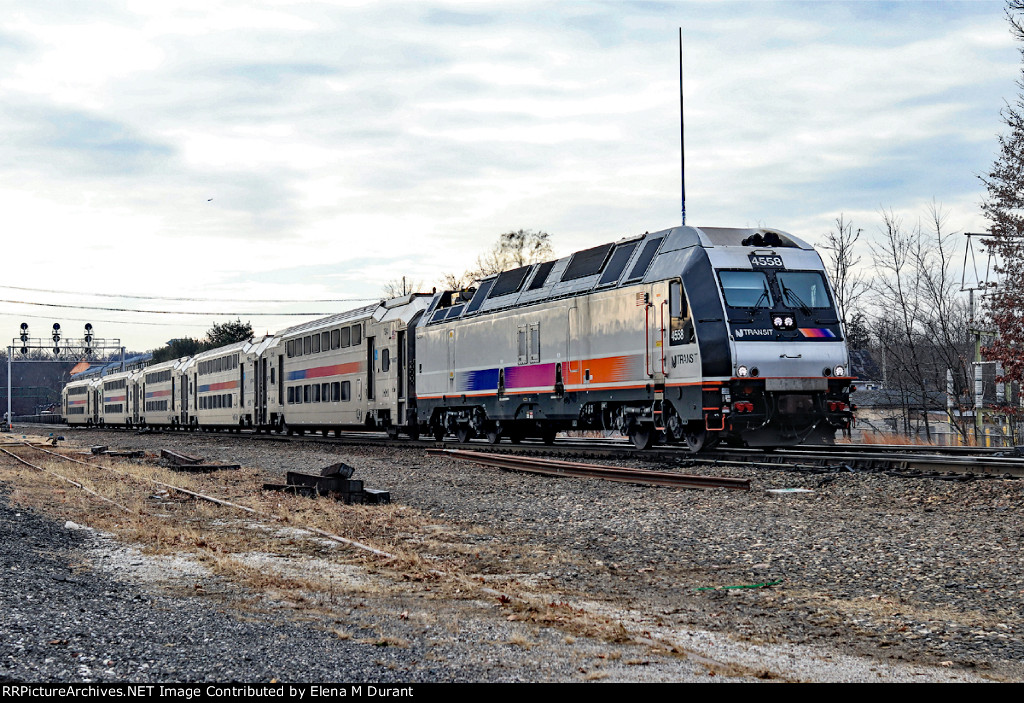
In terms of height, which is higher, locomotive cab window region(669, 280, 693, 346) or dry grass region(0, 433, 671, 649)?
locomotive cab window region(669, 280, 693, 346)

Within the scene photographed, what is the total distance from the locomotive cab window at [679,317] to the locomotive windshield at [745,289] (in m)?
0.73

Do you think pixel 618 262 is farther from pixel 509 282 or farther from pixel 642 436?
pixel 509 282

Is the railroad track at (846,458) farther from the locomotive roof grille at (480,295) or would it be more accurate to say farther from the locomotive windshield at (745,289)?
the locomotive roof grille at (480,295)

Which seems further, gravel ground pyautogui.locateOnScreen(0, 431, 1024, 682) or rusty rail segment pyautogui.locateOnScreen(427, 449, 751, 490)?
rusty rail segment pyautogui.locateOnScreen(427, 449, 751, 490)

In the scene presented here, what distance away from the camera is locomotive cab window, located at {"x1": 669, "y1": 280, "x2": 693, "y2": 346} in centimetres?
1652

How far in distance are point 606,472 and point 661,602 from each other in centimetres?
814

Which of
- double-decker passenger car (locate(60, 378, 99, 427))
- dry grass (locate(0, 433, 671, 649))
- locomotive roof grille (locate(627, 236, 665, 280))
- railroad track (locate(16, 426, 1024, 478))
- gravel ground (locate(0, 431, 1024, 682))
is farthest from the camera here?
double-decker passenger car (locate(60, 378, 99, 427))

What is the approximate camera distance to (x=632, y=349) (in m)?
18.0

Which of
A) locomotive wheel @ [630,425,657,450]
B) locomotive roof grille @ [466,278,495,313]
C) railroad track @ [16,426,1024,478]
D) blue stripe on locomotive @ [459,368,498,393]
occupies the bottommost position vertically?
railroad track @ [16,426,1024,478]

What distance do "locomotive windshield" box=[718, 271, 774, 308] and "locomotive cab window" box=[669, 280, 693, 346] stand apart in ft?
2.38

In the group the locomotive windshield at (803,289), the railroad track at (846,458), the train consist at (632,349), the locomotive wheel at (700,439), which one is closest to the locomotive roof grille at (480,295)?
the train consist at (632,349)

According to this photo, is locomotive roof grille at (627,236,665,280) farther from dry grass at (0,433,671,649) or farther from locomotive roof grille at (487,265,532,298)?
dry grass at (0,433,671,649)

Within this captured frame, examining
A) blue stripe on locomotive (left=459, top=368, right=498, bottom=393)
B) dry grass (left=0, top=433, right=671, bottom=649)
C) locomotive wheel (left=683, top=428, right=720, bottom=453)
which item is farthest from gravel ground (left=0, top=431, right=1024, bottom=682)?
blue stripe on locomotive (left=459, top=368, right=498, bottom=393)

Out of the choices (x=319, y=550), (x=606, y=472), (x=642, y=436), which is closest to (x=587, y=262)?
(x=642, y=436)
